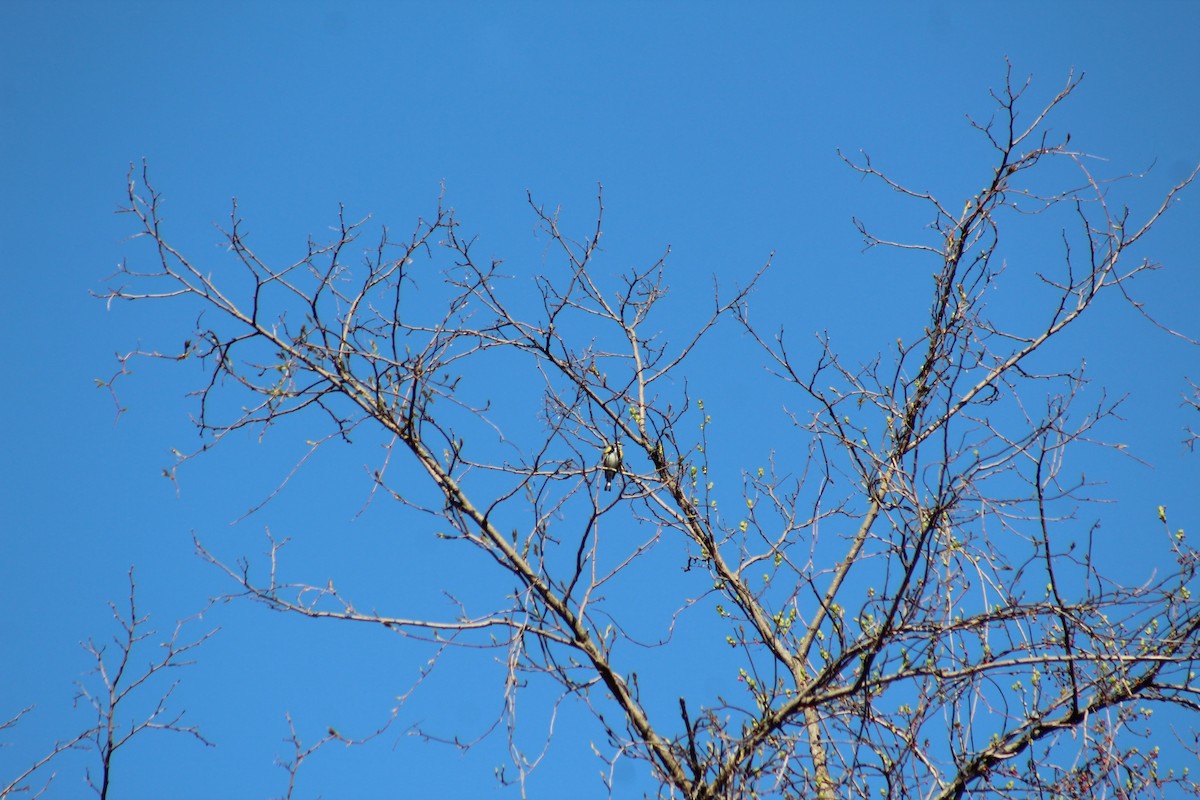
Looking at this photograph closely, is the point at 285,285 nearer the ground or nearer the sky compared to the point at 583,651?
nearer the sky

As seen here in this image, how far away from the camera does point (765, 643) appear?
12.8ft

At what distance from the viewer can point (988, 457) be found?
3.58 m

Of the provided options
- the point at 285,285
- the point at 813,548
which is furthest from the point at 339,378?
the point at 813,548

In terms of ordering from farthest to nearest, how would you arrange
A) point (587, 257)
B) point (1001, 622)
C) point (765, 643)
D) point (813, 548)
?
point (587, 257), point (765, 643), point (813, 548), point (1001, 622)

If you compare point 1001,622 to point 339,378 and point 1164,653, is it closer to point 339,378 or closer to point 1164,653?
point 1164,653

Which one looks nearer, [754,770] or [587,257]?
[754,770]

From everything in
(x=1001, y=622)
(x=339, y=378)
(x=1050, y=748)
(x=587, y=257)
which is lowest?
(x=1050, y=748)

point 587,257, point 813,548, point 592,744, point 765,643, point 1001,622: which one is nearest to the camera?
point 592,744

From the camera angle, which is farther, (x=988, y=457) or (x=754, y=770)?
(x=988, y=457)

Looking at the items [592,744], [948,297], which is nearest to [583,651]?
[592,744]

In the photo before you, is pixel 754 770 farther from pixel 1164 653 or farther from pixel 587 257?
pixel 587 257

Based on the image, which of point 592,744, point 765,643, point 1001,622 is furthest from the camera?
point 765,643

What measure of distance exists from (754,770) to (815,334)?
5.32 feet

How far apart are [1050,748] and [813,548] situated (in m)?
0.90
